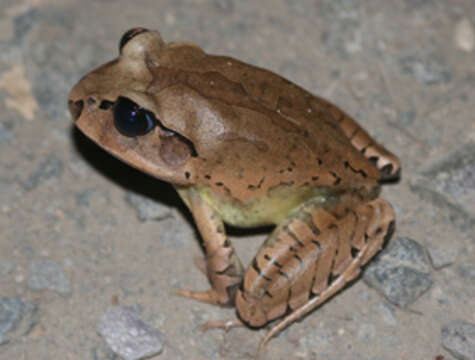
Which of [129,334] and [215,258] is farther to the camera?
[215,258]

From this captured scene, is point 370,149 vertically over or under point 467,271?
over

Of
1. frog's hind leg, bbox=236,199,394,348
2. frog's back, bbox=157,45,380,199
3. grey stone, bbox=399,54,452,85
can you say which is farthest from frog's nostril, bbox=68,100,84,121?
grey stone, bbox=399,54,452,85

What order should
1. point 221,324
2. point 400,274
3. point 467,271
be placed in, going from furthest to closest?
point 467,271
point 400,274
point 221,324

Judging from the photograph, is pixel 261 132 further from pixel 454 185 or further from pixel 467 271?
pixel 467 271

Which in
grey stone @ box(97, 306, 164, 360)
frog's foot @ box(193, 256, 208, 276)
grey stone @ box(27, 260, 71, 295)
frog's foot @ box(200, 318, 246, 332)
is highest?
frog's foot @ box(193, 256, 208, 276)

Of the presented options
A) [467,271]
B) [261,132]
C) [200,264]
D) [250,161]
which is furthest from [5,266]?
[467,271]

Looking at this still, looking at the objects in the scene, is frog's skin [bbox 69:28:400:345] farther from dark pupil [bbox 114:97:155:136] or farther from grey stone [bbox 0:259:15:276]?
grey stone [bbox 0:259:15:276]
